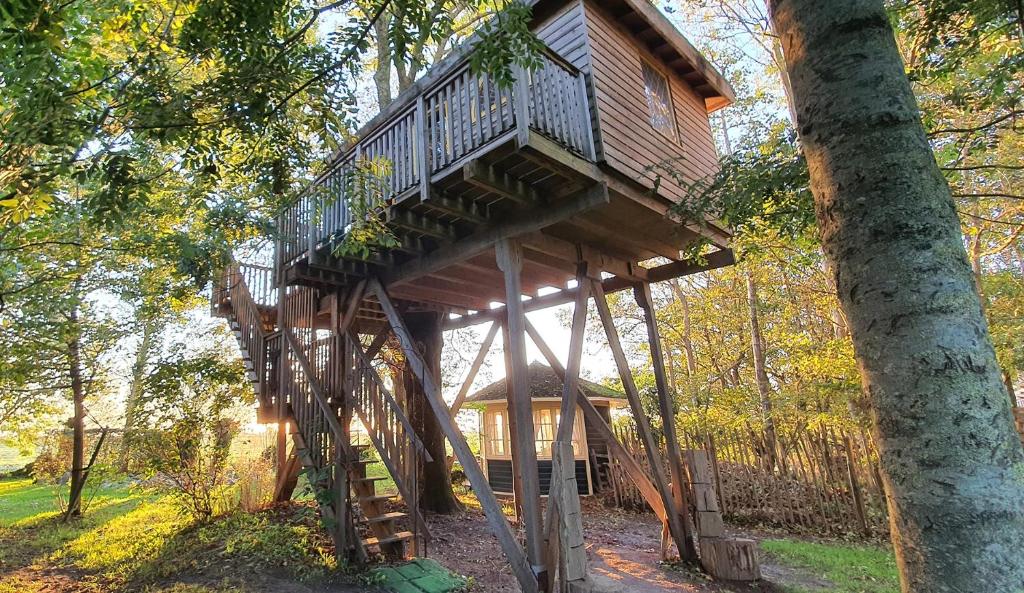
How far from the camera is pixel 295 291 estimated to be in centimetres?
808

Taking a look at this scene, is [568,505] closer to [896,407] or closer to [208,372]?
[896,407]

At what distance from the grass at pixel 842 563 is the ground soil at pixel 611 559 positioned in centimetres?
26

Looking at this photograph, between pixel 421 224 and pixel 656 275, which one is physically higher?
pixel 421 224

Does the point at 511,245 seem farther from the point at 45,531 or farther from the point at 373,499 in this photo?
the point at 45,531

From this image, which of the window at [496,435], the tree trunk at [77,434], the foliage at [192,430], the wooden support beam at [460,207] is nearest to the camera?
the wooden support beam at [460,207]

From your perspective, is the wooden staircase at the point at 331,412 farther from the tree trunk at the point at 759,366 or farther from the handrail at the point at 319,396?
the tree trunk at the point at 759,366

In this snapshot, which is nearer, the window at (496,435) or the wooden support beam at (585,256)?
the wooden support beam at (585,256)

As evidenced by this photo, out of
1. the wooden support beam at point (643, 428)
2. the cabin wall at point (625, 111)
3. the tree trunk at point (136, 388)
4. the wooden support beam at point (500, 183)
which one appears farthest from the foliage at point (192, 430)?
the cabin wall at point (625, 111)

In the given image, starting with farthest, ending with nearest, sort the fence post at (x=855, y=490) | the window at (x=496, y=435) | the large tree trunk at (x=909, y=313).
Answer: the window at (x=496, y=435) → the fence post at (x=855, y=490) → the large tree trunk at (x=909, y=313)

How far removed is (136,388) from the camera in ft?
30.3

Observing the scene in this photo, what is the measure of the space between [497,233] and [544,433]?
8995 millimetres

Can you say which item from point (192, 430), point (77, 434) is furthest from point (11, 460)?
point (192, 430)

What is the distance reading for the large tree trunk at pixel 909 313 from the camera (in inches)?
45.0

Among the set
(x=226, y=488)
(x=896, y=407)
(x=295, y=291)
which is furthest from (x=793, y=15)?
(x=226, y=488)
